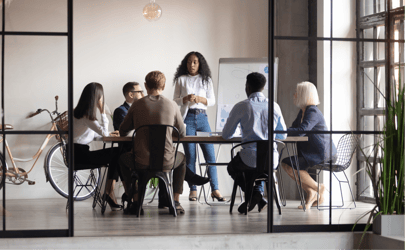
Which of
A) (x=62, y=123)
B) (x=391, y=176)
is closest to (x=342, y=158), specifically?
(x=391, y=176)

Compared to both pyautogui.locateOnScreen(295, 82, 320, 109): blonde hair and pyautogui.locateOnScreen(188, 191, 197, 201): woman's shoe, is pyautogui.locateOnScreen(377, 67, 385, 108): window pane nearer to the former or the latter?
pyautogui.locateOnScreen(295, 82, 320, 109): blonde hair

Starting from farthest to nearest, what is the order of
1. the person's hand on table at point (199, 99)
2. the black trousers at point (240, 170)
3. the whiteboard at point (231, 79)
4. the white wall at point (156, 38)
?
1. the white wall at point (156, 38)
2. the whiteboard at point (231, 79)
3. the person's hand on table at point (199, 99)
4. the black trousers at point (240, 170)

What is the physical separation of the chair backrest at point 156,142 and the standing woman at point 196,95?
4.24ft

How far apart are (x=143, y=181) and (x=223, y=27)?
2.97 metres

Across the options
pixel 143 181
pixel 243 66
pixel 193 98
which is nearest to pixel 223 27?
pixel 243 66

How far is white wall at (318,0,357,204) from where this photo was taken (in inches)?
140

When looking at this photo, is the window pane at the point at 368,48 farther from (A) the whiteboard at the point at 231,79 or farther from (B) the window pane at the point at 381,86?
(A) the whiteboard at the point at 231,79

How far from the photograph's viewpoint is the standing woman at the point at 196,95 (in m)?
5.41

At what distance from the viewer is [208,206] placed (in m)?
5.11

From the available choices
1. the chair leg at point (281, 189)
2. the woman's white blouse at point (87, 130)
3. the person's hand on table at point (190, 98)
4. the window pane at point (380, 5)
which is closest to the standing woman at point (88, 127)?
the woman's white blouse at point (87, 130)

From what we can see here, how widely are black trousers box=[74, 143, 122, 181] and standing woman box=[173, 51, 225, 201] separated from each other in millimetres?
956

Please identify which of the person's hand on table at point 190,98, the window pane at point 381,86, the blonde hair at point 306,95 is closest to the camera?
the blonde hair at point 306,95

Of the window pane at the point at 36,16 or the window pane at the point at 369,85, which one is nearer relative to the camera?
the window pane at the point at 36,16

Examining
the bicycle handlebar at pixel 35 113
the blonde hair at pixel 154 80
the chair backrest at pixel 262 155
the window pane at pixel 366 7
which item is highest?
the window pane at pixel 366 7
